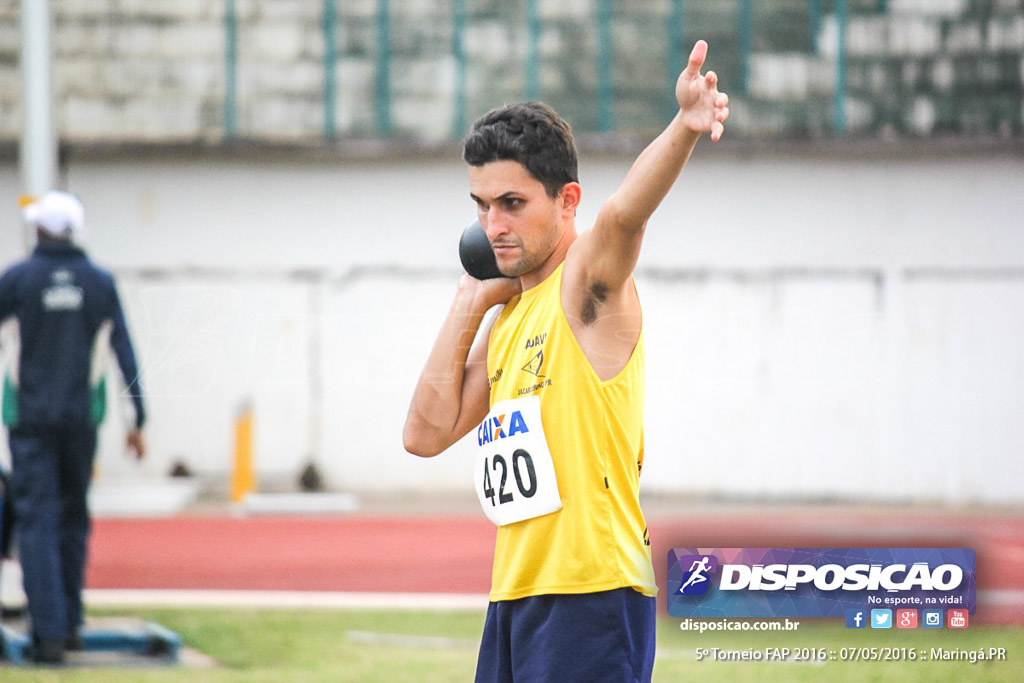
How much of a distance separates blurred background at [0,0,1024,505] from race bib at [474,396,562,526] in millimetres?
11370

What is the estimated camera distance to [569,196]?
325 centimetres

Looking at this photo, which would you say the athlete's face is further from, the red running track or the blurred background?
the blurred background

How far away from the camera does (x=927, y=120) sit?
1512cm

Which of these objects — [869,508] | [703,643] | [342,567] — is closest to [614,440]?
[703,643]

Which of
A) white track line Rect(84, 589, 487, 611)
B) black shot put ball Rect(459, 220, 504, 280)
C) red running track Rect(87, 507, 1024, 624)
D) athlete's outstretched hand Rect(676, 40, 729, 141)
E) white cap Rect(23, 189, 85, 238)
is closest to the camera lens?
athlete's outstretched hand Rect(676, 40, 729, 141)

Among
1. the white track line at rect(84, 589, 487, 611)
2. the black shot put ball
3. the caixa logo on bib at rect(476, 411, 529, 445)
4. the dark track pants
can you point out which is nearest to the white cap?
the dark track pants

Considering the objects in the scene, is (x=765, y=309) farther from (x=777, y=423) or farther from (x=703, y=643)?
(x=703, y=643)

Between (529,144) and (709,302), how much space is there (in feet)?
41.0

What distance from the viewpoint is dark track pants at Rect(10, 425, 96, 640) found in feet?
21.1

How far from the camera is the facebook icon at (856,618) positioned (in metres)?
5.45

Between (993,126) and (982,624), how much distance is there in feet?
28.6

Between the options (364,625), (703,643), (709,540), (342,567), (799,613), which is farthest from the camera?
(709,540)

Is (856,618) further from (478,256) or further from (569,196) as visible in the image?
(569,196)

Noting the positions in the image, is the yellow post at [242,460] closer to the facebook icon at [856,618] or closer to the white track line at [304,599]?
the white track line at [304,599]
